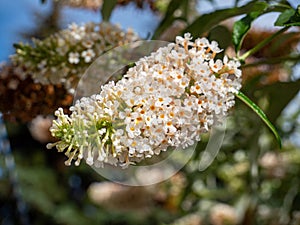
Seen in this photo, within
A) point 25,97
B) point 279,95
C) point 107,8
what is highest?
point 107,8

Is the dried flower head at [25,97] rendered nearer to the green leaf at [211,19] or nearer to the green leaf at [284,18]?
the green leaf at [211,19]

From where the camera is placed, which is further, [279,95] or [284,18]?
[279,95]

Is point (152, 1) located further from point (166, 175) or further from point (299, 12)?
point (299, 12)

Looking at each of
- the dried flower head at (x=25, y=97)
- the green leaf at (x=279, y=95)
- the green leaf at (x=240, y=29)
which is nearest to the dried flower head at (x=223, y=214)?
the green leaf at (x=279, y=95)

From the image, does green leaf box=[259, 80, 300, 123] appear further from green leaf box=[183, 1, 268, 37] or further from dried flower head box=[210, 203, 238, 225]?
dried flower head box=[210, 203, 238, 225]

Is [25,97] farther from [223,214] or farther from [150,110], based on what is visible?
[223,214]

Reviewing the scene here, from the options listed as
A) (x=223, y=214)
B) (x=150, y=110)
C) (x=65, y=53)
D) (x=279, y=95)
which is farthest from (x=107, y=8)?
(x=223, y=214)

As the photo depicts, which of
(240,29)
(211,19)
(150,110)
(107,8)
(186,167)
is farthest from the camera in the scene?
(186,167)
